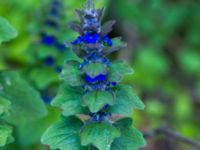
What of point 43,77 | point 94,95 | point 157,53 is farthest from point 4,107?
point 157,53

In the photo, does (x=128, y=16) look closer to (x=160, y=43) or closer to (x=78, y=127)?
(x=160, y=43)

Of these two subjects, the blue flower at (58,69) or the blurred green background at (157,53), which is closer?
the blue flower at (58,69)

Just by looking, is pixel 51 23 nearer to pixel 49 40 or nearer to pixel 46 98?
pixel 49 40

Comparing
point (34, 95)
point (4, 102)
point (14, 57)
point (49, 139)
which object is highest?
point (14, 57)

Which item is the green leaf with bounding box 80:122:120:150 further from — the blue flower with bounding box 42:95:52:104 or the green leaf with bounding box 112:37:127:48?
the blue flower with bounding box 42:95:52:104

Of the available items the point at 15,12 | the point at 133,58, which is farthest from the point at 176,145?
the point at 15,12

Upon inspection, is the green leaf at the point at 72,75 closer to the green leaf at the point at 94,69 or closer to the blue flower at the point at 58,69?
the green leaf at the point at 94,69

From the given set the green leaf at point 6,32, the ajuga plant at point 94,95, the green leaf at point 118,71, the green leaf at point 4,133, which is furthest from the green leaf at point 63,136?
the green leaf at point 6,32

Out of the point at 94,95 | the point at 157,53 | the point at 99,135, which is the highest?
the point at 157,53
